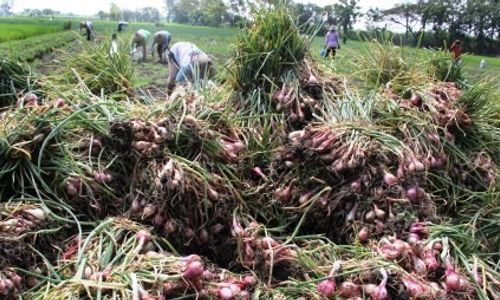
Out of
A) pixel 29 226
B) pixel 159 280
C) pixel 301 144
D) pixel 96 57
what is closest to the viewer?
pixel 159 280

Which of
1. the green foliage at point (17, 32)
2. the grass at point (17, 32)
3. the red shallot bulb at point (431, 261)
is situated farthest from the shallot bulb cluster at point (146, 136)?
A: the grass at point (17, 32)

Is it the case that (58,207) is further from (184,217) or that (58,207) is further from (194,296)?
(194,296)

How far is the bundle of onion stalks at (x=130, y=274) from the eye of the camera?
1655mm

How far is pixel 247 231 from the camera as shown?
220 centimetres

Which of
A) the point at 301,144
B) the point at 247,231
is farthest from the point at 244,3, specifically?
the point at 247,231

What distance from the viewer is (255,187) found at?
101 inches

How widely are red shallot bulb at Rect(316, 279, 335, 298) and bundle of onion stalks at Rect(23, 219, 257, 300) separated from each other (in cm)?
25

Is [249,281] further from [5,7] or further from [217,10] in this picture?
[5,7]

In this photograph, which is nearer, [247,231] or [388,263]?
[388,263]

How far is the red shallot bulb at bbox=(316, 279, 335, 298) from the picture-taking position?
1824 millimetres

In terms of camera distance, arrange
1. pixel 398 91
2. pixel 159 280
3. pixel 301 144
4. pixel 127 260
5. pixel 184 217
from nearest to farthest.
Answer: pixel 159 280 → pixel 127 260 → pixel 184 217 → pixel 301 144 → pixel 398 91

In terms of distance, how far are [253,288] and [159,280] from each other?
1.26ft

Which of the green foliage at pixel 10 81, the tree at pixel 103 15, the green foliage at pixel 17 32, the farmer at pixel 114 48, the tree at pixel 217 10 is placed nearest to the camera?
the green foliage at pixel 10 81

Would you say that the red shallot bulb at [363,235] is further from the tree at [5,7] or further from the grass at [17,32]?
the tree at [5,7]
